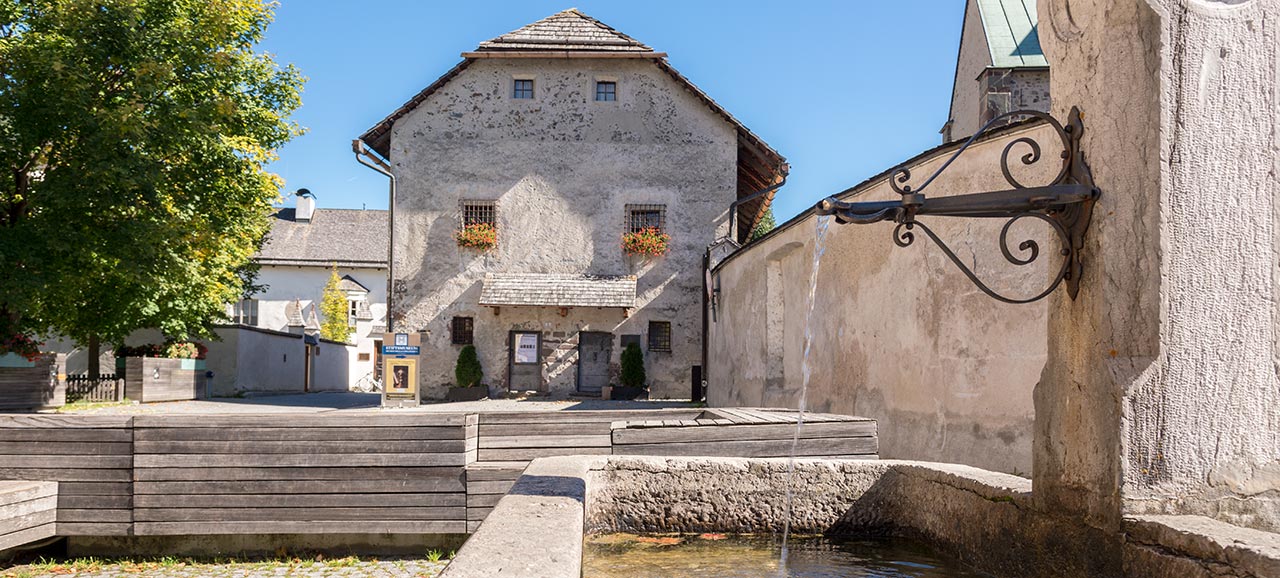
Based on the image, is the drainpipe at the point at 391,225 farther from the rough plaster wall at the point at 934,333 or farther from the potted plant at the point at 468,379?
the rough plaster wall at the point at 934,333

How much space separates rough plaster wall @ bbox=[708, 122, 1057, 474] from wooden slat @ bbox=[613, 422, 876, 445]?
1.79m

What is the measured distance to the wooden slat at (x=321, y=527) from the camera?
6.74 meters

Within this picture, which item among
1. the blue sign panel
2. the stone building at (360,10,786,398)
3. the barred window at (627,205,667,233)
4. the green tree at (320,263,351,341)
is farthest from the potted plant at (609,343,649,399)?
the green tree at (320,263,351,341)

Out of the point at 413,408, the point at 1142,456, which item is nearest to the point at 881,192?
the point at 1142,456

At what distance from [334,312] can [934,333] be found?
121ft

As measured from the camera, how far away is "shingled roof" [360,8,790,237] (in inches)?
874

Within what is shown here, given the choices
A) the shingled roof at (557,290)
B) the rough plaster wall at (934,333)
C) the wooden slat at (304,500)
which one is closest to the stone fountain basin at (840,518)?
the wooden slat at (304,500)

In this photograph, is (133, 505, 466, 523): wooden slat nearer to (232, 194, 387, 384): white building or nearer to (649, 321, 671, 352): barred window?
(649, 321, 671, 352): barred window

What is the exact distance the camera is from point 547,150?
22.5 metres

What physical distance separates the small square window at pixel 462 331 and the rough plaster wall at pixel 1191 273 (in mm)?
20403

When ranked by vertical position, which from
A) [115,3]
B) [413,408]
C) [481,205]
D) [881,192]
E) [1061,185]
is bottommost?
[413,408]

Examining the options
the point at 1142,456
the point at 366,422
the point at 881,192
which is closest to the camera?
the point at 1142,456

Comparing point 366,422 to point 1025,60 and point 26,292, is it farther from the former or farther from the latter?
point 1025,60

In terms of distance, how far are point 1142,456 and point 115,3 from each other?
59.2ft
